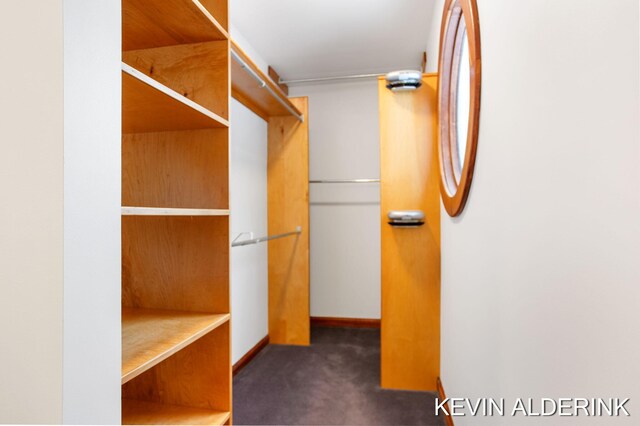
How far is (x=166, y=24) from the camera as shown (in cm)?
119

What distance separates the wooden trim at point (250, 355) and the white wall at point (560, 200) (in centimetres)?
182

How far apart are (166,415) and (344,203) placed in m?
2.55

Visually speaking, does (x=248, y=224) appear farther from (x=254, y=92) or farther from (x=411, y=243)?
(x=411, y=243)

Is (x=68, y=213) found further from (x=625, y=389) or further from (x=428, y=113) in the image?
(x=428, y=113)

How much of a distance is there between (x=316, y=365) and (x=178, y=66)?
84.7 inches

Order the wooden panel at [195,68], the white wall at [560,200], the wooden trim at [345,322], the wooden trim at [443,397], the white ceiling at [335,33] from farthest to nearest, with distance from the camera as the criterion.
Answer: the wooden trim at [345,322] < the white ceiling at [335,33] < the wooden trim at [443,397] < the wooden panel at [195,68] < the white wall at [560,200]

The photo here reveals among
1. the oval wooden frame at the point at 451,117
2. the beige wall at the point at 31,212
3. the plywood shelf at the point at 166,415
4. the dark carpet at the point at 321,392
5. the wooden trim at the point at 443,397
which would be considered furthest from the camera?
the dark carpet at the point at 321,392

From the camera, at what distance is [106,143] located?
2.41 feet

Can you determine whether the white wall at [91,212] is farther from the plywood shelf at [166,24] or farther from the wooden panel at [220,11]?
the wooden panel at [220,11]

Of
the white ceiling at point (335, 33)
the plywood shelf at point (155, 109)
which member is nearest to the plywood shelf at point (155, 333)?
the plywood shelf at point (155, 109)

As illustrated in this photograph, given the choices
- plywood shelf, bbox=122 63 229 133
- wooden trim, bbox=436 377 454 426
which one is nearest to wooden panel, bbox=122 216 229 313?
plywood shelf, bbox=122 63 229 133

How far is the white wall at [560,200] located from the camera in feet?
1.53

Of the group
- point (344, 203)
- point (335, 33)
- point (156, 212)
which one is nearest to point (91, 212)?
point (156, 212)

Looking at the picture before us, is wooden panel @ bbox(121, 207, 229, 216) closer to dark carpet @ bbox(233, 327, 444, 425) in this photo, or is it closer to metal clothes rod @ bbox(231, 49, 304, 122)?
metal clothes rod @ bbox(231, 49, 304, 122)
